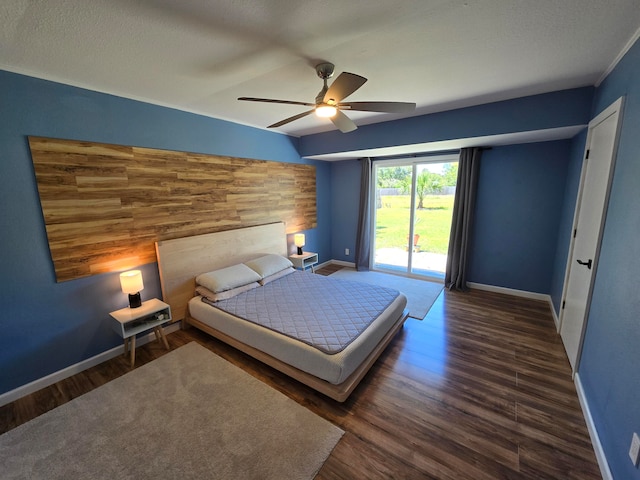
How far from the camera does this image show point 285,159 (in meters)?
4.25

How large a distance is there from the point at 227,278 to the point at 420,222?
137 inches

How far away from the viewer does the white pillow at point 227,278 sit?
9.40 feet

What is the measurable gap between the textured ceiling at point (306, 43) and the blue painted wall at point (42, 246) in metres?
0.17

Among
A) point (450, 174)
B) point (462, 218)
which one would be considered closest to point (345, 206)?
point (450, 174)

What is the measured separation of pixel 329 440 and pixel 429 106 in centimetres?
341

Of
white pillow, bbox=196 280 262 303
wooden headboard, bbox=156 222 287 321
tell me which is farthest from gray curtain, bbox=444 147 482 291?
white pillow, bbox=196 280 262 303

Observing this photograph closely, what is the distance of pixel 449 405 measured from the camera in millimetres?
1917

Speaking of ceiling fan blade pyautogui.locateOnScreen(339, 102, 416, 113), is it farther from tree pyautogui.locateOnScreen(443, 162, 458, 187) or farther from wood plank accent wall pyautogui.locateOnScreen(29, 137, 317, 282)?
tree pyautogui.locateOnScreen(443, 162, 458, 187)

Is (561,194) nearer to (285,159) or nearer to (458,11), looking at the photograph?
(458,11)

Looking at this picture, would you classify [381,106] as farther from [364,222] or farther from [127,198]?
[364,222]

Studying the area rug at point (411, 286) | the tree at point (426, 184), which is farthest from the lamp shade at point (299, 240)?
the tree at point (426, 184)

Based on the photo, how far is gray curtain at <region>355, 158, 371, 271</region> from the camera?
15.8 ft

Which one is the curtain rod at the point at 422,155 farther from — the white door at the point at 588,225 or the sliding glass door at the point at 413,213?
the white door at the point at 588,225

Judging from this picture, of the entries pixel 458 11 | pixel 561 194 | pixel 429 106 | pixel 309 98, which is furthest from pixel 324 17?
pixel 561 194
